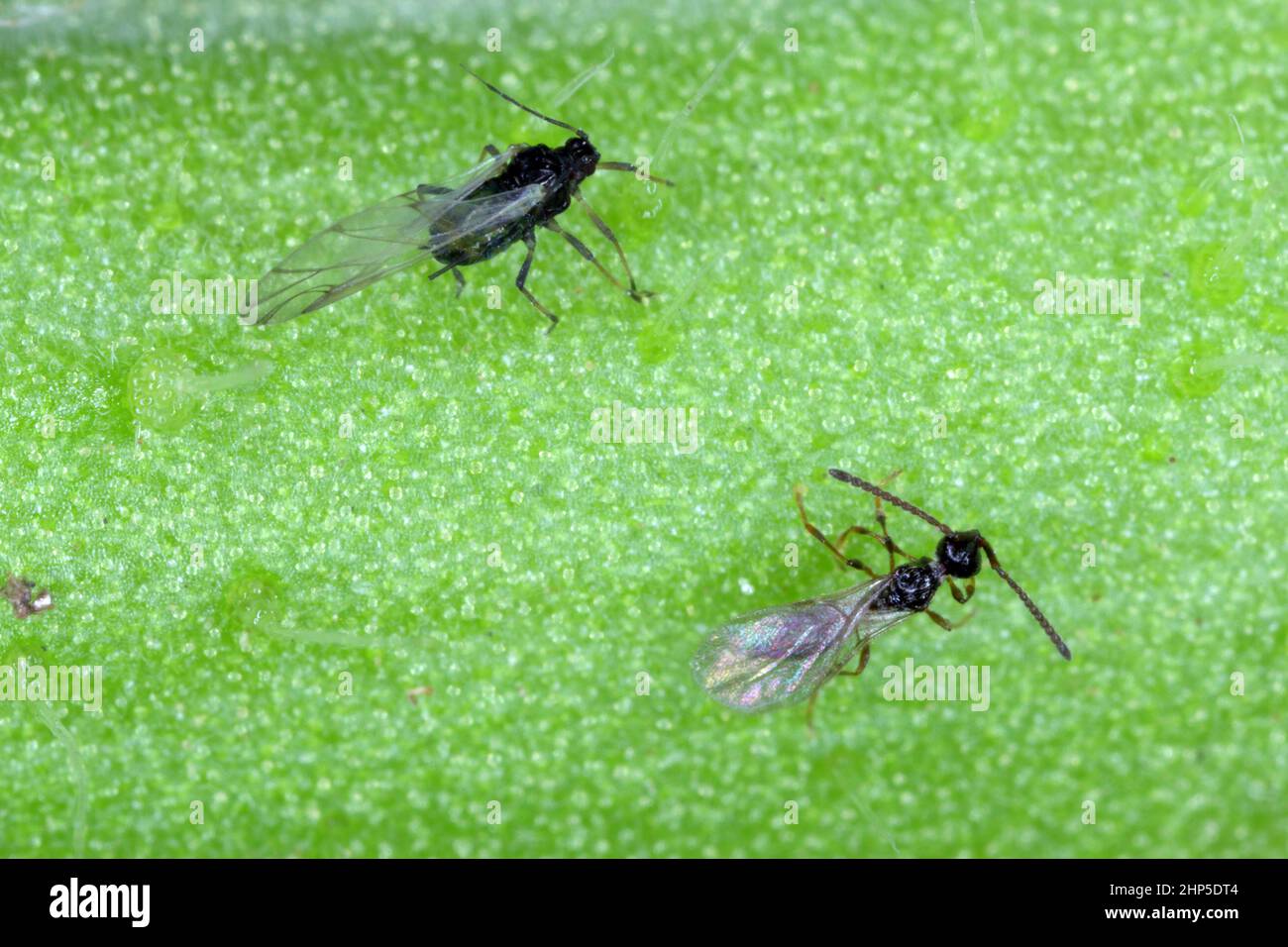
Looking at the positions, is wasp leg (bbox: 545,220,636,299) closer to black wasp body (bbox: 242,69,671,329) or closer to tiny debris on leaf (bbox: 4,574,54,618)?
black wasp body (bbox: 242,69,671,329)

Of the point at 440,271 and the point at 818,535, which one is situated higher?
the point at 440,271

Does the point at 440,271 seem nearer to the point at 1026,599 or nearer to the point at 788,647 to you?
the point at 788,647

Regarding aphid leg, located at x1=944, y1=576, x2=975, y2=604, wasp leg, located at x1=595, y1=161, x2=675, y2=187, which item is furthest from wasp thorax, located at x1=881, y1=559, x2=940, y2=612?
wasp leg, located at x1=595, y1=161, x2=675, y2=187

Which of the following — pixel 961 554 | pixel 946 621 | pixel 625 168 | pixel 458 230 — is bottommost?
pixel 946 621

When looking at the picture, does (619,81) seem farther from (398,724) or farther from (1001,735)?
(1001,735)

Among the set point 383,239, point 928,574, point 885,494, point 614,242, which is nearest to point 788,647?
point 928,574

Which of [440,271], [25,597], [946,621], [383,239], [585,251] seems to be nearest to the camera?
[25,597]
